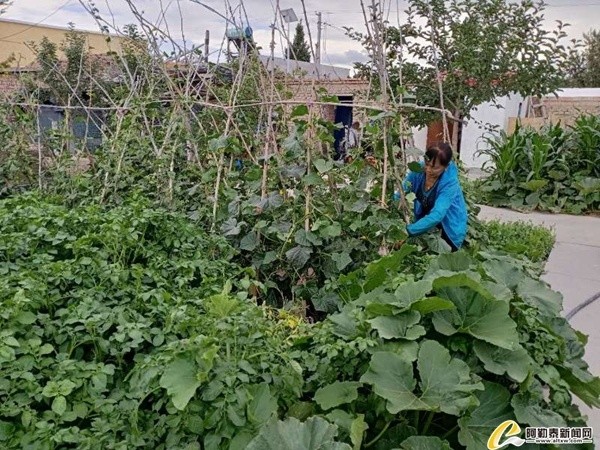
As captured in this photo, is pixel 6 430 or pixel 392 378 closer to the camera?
pixel 6 430

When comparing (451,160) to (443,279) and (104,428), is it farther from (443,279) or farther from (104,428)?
(104,428)

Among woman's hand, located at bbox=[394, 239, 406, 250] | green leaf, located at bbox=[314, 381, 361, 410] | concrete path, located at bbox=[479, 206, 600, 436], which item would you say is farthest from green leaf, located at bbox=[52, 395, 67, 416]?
concrete path, located at bbox=[479, 206, 600, 436]

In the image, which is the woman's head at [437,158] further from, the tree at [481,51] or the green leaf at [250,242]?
the tree at [481,51]

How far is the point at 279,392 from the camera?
5.79ft

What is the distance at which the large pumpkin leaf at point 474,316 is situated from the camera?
1826mm

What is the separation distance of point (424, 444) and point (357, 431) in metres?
0.21

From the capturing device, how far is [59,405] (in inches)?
63.0

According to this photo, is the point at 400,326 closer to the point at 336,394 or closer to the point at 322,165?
the point at 336,394

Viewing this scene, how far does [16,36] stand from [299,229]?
14.0 m

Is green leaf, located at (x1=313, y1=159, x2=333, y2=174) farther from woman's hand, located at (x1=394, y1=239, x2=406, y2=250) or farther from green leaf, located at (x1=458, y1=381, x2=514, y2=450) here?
green leaf, located at (x1=458, y1=381, x2=514, y2=450)

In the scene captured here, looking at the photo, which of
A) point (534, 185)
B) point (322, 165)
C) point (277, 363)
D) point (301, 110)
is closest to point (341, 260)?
point (322, 165)

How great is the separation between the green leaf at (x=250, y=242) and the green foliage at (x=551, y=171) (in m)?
5.46

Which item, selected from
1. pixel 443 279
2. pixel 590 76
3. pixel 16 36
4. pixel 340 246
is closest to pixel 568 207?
pixel 340 246

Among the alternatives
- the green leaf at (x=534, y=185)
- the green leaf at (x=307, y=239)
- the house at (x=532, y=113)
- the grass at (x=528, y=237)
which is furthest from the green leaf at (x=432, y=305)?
the house at (x=532, y=113)
